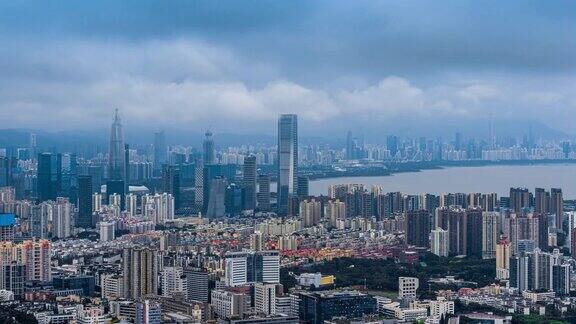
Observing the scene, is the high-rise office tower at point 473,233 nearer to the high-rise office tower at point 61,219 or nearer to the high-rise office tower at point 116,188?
the high-rise office tower at point 61,219

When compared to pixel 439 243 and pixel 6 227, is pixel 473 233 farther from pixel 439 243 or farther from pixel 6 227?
pixel 6 227

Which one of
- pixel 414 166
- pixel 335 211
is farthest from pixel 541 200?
pixel 414 166

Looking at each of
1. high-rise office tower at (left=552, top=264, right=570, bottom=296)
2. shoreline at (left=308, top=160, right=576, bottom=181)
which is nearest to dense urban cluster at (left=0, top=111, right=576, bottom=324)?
high-rise office tower at (left=552, top=264, right=570, bottom=296)

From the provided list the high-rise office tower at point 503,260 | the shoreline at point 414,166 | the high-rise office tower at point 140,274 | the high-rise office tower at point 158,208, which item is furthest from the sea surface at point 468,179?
the high-rise office tower at point 140,274

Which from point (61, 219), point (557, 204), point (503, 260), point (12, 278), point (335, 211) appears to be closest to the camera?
point (12, 278)

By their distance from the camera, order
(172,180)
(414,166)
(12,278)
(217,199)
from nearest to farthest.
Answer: (12,278) < (217,199) < (172,180) < (414,166)

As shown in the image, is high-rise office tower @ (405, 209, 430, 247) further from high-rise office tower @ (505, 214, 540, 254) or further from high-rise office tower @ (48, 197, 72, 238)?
high-rise office tower @ (48, 197, 72, 238)
